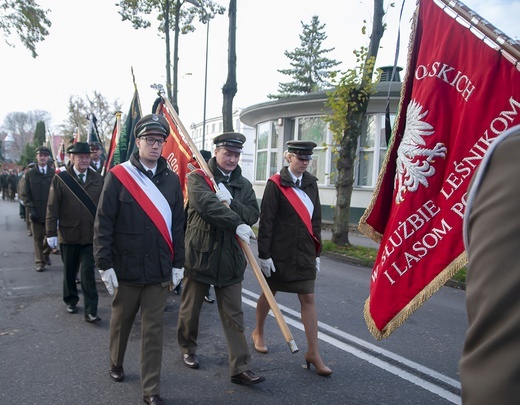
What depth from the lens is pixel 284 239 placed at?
439cm

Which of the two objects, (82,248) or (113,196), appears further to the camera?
(82,248)

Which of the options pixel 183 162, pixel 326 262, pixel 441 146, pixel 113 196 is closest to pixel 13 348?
pixel 113 196

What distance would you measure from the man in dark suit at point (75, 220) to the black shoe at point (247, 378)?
93.5 inches

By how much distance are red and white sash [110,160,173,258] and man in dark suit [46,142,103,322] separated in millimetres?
2280

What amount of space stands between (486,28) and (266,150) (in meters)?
18.5

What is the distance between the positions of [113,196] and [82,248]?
2.58 metres

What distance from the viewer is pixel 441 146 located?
2604 mm

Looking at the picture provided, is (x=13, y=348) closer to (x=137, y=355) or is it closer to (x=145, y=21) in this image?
(x=137, y=355)

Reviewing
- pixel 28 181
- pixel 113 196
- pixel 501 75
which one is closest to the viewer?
pixel 501 75

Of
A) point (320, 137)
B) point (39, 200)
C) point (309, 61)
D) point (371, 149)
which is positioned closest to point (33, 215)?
point (39, 200)

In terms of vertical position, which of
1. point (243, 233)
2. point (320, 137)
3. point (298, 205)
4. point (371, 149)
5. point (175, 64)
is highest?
point (175, 64)

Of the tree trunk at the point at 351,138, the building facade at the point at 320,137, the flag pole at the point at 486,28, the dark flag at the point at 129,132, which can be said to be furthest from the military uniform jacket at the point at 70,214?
the building facade at the point at 320,137

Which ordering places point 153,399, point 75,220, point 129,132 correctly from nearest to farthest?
point 153,399, point 75,220, point 129,132

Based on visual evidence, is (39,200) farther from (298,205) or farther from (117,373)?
(298,205)
